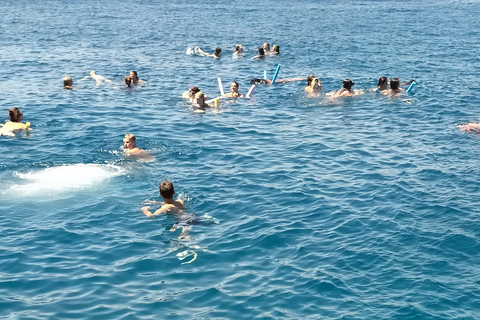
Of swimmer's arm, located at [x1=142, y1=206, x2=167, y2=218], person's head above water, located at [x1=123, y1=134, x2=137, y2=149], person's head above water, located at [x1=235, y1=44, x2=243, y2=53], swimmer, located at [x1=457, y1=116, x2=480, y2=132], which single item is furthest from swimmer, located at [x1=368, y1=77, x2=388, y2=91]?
swimmer's arm, located at [x1=142, y1=206, x2=167, y2=218]

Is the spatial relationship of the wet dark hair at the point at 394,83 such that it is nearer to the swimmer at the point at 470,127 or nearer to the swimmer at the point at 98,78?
the swimmer at the point at 470,127

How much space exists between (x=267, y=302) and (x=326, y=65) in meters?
25.4

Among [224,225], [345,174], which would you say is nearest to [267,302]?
[224,225]

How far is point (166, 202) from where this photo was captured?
15555 millimetres

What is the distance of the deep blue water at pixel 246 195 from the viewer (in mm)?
12094

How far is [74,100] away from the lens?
1098 inches

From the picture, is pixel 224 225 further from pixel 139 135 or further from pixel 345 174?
pixel 139 135

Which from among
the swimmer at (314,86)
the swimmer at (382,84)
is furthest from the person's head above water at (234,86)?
the swimmer at (382,84)

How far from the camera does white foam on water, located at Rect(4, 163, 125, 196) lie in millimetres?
17156

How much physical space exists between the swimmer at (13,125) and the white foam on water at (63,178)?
4.52m

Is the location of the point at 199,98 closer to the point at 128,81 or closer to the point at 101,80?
the point at 128,81

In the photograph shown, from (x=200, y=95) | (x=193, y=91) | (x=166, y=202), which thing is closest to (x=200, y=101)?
(x=200, y=95)

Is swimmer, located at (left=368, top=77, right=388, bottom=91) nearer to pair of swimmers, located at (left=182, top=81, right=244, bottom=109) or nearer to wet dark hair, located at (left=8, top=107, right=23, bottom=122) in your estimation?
pair of swimmers, located at (left=182, top=81, right=244, bottom=109)

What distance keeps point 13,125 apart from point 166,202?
9.86 metres
